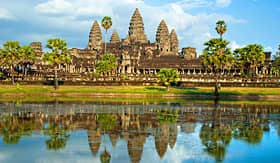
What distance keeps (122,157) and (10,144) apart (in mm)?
7505

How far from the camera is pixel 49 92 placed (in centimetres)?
7438

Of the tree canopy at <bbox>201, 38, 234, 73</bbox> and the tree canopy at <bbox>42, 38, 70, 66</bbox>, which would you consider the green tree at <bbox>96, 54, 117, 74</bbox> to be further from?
the tree canopy at <bbox>201, 38, 234, 73</bbox>

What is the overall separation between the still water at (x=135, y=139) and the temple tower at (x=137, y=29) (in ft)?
469

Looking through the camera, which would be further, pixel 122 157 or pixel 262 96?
pixel 262 96

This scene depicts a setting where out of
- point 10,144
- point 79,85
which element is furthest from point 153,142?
point 79,85

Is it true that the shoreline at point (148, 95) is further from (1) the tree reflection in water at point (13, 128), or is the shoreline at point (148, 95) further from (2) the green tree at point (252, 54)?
(1) the tree reflection in water at point (13, 128)

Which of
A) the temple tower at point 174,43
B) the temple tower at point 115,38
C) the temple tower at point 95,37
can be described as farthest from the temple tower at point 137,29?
the temple tower at point 174,43

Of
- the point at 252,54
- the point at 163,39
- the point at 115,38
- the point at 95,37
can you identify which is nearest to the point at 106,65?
the point at 252,54

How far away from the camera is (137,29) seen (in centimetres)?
17638

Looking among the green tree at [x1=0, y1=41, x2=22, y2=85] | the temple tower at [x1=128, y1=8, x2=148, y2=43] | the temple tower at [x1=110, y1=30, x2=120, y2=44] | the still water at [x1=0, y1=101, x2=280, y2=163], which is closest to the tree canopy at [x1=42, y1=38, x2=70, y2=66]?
the green tree at [x1=0, y1=41, x2=22, y2=85]

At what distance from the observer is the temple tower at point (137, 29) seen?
176 meters

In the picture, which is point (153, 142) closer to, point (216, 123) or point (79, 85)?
point (216, 123)

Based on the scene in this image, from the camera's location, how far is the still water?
18.9m

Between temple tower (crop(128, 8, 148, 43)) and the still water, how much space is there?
143 meters
